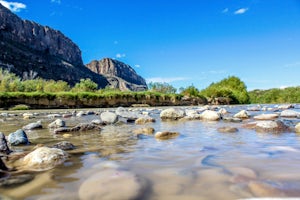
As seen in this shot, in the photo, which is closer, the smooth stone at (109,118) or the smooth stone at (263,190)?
the smooth stone at (263,190)

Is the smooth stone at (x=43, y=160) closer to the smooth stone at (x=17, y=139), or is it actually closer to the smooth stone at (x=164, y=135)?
the smooth stone at (x=17, y=139)

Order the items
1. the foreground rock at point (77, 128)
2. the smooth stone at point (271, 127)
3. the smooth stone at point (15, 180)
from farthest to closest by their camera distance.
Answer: the foreground rock at point (77, 128)
the smooth stone at point (271, 127)
the smooth stone at point (15, 180)

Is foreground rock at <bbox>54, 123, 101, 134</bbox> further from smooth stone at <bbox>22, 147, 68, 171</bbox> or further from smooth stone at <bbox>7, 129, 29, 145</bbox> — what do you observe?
smooth stone at <bbox>22, 147, 68, 171</bbox>

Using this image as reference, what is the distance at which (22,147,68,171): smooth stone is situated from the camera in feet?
7.68

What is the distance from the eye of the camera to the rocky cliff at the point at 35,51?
8606 centimetres

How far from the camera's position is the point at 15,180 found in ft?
6.30

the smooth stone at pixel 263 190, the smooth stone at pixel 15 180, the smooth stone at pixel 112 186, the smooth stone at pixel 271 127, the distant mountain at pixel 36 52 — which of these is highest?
the distant mountain at pixel 36 52

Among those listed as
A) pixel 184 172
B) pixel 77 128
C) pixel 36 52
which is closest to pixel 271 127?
pixel 184 172

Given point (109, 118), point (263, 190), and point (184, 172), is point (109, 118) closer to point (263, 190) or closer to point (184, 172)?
point (184, 172)

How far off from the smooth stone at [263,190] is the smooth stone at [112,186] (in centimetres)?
70

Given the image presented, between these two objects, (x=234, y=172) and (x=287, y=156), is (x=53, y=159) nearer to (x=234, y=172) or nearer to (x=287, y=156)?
(x=234, y=172)

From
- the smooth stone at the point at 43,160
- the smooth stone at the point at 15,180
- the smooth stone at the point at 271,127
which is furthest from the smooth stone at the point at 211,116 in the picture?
the smooth stone at the point at 15,180

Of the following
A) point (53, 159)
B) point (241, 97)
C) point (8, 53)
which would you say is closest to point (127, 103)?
point (241, 97)

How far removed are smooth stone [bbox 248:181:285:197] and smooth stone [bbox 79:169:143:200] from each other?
0.70m
